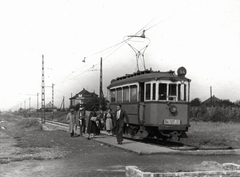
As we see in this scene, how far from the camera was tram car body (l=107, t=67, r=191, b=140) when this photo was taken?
17.1m

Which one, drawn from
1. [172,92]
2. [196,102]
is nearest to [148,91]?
[172,92]

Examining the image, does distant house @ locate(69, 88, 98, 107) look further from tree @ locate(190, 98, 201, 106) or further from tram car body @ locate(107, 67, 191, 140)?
tree @ locate(190, 98, 201, 106)

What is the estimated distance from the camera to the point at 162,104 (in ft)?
56.2

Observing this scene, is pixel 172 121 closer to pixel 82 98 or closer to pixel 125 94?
pixel 125 94

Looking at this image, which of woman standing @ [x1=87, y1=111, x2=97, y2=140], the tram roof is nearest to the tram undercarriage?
the tram roof

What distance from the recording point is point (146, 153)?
1291 cm

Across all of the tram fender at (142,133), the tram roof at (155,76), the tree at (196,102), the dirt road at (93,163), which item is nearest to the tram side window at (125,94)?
the tram roof at (155,76)

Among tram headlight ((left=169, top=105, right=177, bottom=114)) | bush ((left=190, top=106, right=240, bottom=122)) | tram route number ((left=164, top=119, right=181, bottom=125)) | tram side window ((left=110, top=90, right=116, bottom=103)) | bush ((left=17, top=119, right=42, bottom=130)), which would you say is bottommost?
bush ((left=17, top=119, right=42, bottom=130))

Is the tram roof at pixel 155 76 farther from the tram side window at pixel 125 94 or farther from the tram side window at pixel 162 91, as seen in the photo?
the tram side window at pixel 125 94

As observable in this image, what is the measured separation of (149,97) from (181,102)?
145 centimetres

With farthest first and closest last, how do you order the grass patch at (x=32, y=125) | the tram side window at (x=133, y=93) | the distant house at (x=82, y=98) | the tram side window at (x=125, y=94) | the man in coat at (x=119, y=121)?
1. the distant house at (x=82, y=98)
2. the grass patch at (x=32, y=125)
3. the tram side window at (x=125, y=94)
4. the tram side window at (x=133, y=93)
5. the man in coat at (x=119, y=121)

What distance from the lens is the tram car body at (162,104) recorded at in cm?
1708

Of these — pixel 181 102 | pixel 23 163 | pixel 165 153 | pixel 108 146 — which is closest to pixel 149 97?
pixel 181 102

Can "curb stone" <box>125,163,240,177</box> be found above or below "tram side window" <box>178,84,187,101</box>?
below
